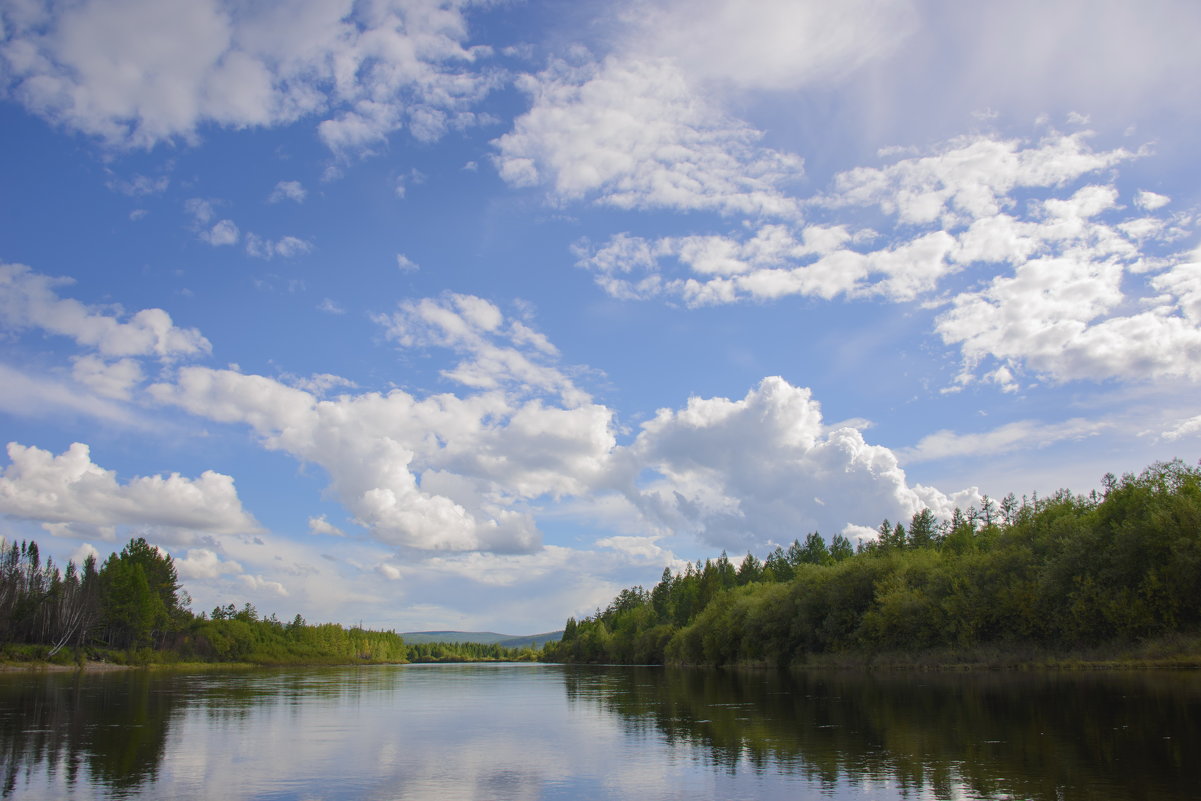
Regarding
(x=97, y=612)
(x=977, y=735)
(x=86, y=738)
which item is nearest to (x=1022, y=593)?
(x=977, y=735)

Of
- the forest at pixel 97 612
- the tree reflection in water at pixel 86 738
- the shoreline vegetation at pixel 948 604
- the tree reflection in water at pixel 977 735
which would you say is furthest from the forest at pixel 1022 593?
the forest at pixel 97 612

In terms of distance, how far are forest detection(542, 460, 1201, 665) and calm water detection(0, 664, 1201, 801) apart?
10.4 metres

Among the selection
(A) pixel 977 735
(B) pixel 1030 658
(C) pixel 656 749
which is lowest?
(B) pixel 1030 658

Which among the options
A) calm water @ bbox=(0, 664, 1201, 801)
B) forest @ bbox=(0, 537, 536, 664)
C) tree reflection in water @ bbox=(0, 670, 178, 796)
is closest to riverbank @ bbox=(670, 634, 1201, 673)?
calm water @ bbox=(0, 664, 1201, 801)

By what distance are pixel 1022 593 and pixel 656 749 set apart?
4852cm

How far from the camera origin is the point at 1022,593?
6047cm

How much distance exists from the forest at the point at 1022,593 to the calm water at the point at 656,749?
10418 mm

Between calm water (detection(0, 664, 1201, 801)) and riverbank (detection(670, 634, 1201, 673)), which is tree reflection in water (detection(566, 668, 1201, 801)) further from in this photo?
riverbank (detection(670, 634, 1201, 673))

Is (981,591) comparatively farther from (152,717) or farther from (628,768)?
(152,717)

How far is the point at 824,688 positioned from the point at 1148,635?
2234cm

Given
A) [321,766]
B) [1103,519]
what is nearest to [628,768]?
[321,766]

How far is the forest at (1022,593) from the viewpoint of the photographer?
5078cm

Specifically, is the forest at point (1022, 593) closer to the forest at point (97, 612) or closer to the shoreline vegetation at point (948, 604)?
the shoreline vegetation at point (948, 604)

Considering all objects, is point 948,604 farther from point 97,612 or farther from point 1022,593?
point 97,612
